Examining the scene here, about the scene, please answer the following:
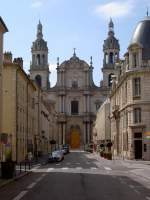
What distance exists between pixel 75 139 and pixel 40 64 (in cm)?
2114

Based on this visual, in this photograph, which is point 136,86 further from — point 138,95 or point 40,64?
point 40,64

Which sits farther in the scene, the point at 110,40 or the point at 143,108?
the point at 110,40

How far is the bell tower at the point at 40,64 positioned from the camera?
128 m

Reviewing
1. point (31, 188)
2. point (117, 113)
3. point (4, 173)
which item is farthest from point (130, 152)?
point (31, 188)

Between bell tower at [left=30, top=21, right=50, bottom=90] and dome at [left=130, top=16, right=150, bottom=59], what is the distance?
6531 cm

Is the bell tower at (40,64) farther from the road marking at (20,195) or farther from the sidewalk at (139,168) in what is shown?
the road marking at (20,195)

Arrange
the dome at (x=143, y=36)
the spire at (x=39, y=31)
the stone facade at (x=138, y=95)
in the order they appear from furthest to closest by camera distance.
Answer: the spire at (x=39, y=31), the dome at (x=143, y=36), the stone facade at (x=138, y=95)

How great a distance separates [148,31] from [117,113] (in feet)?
54.5

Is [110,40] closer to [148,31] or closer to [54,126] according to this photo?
[54,126]

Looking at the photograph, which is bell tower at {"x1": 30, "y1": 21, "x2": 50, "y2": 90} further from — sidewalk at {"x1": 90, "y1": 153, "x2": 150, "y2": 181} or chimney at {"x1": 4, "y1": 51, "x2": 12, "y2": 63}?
sidewalk at {"x1": 90, "y1": 153, "x2": 150, "y2": 181}

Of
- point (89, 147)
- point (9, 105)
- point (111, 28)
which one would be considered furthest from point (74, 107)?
point (9, 105)

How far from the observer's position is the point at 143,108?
194ft

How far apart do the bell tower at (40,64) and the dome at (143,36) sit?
65.3 m

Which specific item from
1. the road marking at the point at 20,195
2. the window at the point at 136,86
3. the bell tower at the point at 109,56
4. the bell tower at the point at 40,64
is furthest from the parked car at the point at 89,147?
the road marking at the point at 20,195
